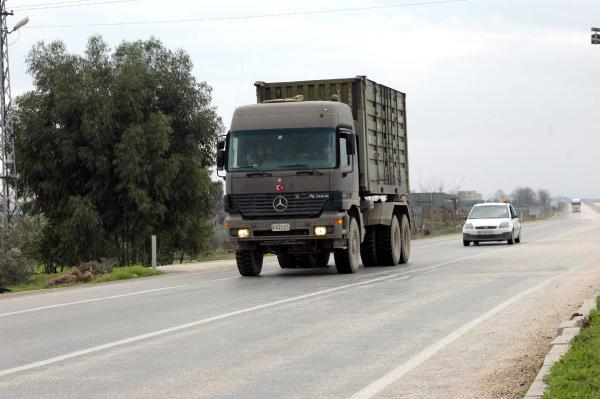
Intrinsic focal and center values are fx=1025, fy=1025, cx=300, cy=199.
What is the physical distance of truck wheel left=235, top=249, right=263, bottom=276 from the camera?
72.5ft

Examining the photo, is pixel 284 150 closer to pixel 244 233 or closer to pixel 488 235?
pixel 244 233

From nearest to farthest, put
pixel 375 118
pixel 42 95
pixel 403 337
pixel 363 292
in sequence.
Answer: pixel 403 337
pixel 363 292
pixel 375 118
pixel 42 95

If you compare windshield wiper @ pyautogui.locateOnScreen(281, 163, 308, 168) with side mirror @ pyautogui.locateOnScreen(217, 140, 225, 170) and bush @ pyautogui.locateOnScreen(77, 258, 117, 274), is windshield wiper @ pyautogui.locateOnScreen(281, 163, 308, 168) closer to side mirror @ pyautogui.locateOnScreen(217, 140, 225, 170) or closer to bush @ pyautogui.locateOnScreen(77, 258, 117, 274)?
side mirror @ pyautogui.locateOnScreen(217, 140, 225, 170)

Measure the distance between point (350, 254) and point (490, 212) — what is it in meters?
18.8

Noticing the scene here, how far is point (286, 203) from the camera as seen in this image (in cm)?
2077

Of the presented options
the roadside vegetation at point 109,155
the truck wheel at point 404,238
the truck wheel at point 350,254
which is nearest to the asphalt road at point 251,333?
the truck wheel at point 350,254

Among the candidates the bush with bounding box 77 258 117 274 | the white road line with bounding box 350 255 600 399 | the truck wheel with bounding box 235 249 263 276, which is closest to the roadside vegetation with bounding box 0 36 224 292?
the bush with bounding box 77 258 117 274

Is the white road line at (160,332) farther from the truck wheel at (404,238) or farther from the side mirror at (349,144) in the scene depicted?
the truck wheel at (404,238)

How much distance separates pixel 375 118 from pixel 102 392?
54.9ft

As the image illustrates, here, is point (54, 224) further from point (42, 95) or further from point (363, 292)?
point (363, 292)

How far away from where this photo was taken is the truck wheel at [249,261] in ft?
72.5

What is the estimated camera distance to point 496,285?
17594 mm

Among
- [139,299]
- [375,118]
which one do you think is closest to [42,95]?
[375,118]

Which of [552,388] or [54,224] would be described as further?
[54,224]
